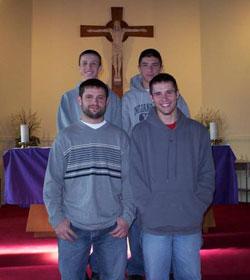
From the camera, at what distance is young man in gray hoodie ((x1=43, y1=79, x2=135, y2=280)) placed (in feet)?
6.49

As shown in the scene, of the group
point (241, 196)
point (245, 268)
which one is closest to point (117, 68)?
point (241, 196)

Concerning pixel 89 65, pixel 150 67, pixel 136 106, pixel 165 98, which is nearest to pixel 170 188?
pixel 165 98

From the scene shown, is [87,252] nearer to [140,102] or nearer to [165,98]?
[165,98]

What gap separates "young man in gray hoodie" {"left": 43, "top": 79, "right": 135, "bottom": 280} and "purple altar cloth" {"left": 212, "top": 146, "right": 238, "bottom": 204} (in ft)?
6.15

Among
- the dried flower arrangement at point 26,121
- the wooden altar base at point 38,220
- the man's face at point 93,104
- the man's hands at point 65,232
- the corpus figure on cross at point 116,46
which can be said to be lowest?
the wooden altar base at point 38,220

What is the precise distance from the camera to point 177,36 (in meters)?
7.39

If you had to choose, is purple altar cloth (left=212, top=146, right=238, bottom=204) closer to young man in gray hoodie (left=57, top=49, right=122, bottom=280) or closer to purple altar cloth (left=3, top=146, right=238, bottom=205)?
purple altar cloth (left=3, top=146, right=238, bottom=205)

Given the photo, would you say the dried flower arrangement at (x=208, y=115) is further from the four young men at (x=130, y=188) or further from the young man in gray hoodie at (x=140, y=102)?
the four young men at (x=130, y=188)

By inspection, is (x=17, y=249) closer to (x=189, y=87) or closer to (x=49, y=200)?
(x=49, y=200)

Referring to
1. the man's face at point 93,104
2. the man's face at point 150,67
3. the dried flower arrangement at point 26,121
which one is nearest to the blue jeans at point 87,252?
the man's face at point 93,104

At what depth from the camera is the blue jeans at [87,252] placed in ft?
6.58

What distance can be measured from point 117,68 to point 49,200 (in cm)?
551

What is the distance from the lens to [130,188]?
206 cm

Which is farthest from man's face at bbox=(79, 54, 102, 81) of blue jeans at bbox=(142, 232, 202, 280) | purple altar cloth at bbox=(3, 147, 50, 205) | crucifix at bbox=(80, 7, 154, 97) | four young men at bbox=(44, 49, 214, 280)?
crucifix at bbox=(80, 7, 154, 97)
